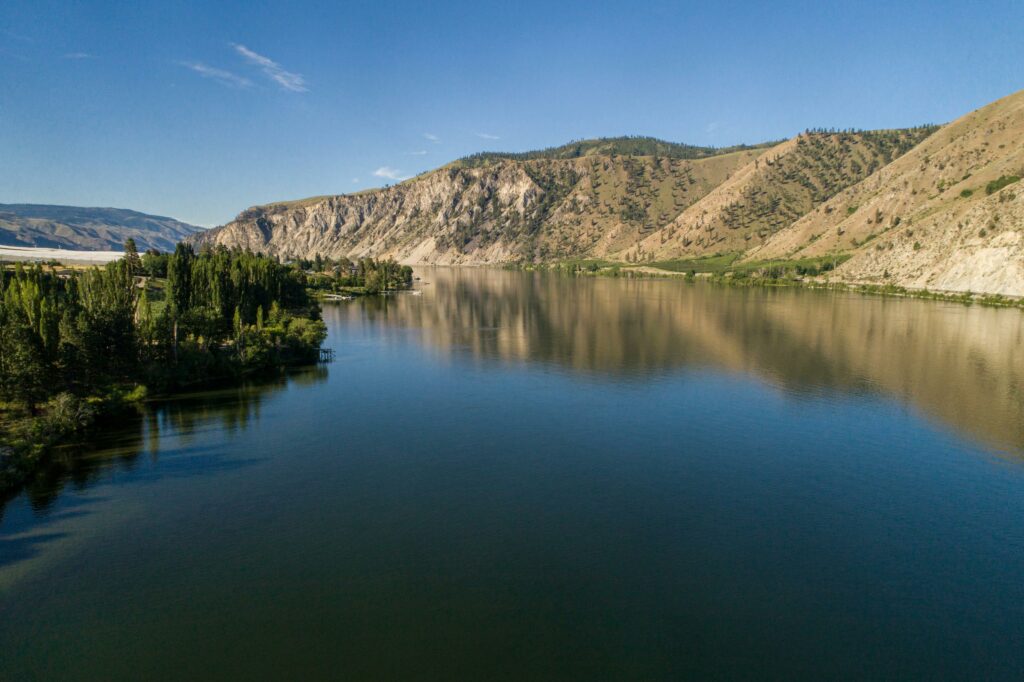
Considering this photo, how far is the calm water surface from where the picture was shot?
18.3 m

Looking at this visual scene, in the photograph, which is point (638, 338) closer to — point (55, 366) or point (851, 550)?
point (851, 550)

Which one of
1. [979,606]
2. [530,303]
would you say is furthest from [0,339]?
[530,303]

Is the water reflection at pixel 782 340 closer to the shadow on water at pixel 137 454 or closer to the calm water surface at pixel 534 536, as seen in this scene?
the calm water surface at pixel 534 536

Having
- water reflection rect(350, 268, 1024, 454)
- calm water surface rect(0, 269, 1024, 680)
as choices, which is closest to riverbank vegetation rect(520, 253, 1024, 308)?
water reflection rect(350, 268, 1024, 454)

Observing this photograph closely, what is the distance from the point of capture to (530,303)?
11806 cm

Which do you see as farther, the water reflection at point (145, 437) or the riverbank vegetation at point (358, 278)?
the riverbank vegetation at point (358, 278)

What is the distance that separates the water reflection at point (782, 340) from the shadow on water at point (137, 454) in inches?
1140

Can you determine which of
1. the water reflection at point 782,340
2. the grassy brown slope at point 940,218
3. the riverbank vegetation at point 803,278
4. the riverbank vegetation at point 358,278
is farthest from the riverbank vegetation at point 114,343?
the grassy brown slope at point 940,218

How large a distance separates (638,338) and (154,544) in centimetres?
5988

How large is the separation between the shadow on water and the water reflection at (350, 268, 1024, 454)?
29.0 metres

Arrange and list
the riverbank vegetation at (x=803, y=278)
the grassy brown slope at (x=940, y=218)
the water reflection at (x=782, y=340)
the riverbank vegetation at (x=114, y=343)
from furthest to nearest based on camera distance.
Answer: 1. the grassy brown slope at (x=940, y=218)
2. the riverbank vegetation at (x=803, y=278)
3. the water reflection at (x=782, y=340)
4. the riverbank vegetation at (x=114, y=343)

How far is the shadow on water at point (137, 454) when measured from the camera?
88.3 feet

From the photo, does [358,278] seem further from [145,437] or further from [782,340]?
[145,437]

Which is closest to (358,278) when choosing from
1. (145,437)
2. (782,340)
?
(782,340)
